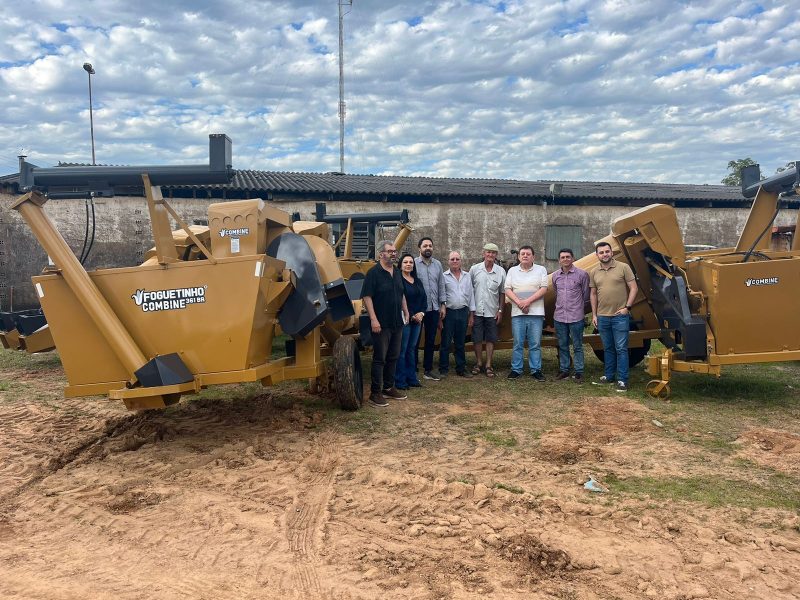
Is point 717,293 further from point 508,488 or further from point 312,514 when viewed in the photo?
point 312,514

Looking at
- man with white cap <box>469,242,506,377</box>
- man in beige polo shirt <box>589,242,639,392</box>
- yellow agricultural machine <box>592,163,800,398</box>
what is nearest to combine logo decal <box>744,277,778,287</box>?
yellow agricultural machine <box>592,163,800,398</box>

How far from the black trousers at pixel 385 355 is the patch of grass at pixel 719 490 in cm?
281

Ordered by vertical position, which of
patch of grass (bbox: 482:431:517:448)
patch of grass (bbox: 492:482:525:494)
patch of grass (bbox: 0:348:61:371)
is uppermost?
patch of grass (bbox: 0:348:61:371)

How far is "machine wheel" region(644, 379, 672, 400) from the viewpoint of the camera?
649 centimetres

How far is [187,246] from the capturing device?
6715mm

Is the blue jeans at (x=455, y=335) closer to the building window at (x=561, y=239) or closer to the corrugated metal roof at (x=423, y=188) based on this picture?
the corrugated metal roof at (x=423, y=188)

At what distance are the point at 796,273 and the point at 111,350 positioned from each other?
663 centimetres

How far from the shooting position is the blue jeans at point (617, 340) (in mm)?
6859

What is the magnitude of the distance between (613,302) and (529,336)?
1133 millimetres

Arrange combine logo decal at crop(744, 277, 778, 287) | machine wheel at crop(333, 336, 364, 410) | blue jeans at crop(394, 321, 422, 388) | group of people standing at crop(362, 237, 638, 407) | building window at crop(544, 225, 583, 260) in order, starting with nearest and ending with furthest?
machine wheel at crop(333, 336, 364, 410), combine logo decal at crop(744, 277, 778, 287), group of people standing at crop(362, 237, 638, 407), blue jeans at crop(394, 321, 422, 388), building window at crop(544, 225, 583, 260)

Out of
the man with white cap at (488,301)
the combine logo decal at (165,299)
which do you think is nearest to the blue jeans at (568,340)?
the man with white cap at (488,301)

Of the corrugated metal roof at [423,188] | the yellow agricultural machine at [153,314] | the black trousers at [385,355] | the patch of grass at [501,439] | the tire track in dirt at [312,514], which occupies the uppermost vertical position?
the corrugated metal roof at [423,188]

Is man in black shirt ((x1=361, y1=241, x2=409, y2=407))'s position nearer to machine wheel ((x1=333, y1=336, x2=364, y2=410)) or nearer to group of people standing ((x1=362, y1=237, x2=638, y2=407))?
group of people standing ((x1=362, y1=237, x2=638, y2=407))

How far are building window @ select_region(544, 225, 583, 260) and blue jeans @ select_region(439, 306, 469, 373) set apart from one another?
35.4 ft
